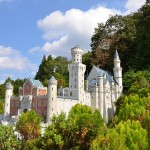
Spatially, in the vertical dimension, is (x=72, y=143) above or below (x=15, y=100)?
below

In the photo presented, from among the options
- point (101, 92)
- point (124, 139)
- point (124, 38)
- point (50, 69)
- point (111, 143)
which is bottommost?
point (111, 143)

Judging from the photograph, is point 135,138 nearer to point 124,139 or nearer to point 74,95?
point 124,139

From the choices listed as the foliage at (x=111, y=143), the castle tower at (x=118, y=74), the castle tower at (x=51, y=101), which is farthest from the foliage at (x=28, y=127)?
the castle tower at (x=118, y=74)

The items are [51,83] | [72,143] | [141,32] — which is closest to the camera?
[72,143]

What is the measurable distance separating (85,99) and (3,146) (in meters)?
32.4

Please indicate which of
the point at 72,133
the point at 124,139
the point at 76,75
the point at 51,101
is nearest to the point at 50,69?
the point at 76,75

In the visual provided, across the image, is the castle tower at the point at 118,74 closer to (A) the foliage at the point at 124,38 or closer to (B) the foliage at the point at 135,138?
(A) the foliage at the point at 124,38

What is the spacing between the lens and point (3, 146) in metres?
35.5

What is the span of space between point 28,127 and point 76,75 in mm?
28310

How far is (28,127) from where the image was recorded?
3988cm

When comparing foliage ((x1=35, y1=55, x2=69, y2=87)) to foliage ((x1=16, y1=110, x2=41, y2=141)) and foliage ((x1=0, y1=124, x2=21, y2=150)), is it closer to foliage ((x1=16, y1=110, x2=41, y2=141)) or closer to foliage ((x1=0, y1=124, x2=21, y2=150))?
foliage ((x1=16, y1=110, x2=41, y2=141))

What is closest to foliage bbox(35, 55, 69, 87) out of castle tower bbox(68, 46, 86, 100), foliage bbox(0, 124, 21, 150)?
castle tower bbox(68, 46, 86, 100)

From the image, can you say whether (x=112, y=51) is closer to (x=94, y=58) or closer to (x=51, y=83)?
(x=94, y=58)

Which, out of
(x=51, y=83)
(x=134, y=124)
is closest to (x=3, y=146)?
(x=134, y=124)
